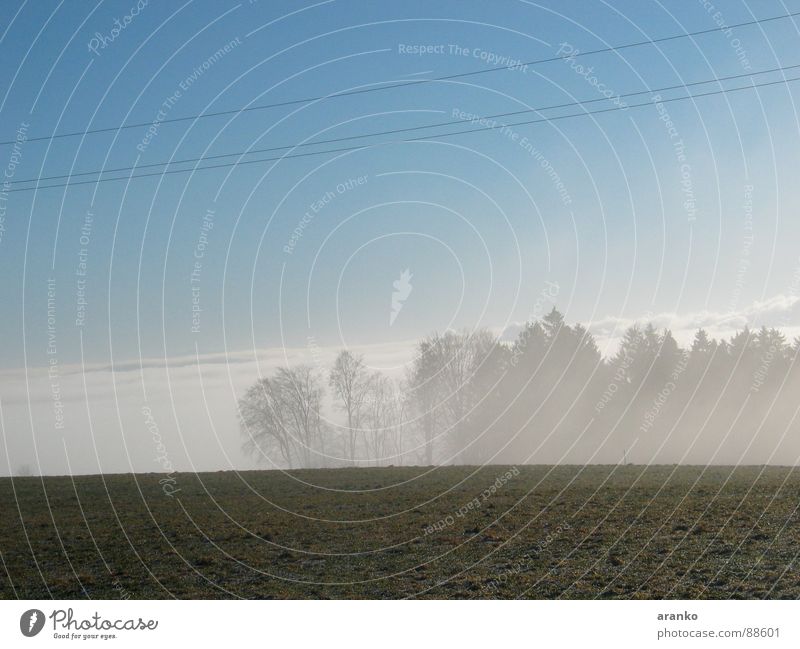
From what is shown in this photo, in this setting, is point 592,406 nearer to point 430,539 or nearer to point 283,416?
point 283,416

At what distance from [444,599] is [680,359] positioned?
232 ft

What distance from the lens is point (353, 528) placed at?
30.6 metres

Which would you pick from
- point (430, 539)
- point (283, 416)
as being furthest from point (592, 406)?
point (430, 539)

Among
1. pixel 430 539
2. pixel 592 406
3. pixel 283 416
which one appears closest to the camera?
pixel 430 539

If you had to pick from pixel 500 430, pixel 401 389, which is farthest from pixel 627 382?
pixel 401 389
